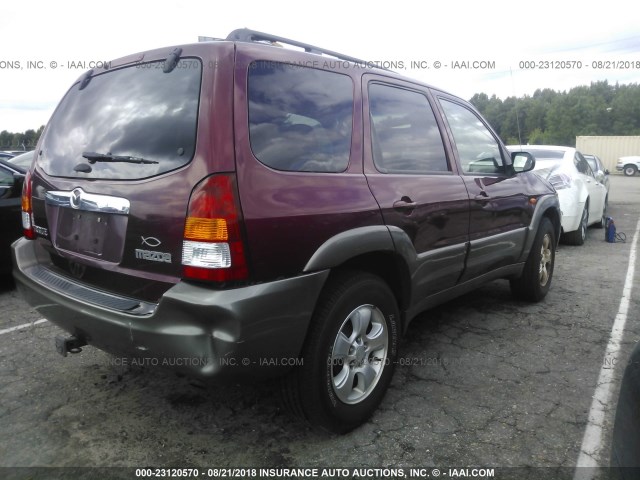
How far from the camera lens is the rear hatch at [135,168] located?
6.45ft

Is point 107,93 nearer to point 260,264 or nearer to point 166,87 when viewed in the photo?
point 166,87

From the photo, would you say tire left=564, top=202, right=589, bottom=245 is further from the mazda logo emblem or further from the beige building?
the beige building

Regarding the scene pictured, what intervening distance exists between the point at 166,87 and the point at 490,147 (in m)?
2.65

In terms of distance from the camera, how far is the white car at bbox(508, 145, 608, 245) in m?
7.09

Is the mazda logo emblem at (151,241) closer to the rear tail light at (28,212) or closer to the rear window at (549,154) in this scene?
the rear tail light at (28,212)

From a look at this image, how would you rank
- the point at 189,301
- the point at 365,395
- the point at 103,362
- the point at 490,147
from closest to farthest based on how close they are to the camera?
the point at 189,301
the point at 365,395
the point at 103,362
the point at 490,147

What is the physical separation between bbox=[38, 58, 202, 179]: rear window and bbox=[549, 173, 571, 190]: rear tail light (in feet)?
20.6

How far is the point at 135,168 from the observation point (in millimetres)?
2105

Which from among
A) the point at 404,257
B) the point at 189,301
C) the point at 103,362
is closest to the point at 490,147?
the point at 404,257

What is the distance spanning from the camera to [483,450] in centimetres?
234

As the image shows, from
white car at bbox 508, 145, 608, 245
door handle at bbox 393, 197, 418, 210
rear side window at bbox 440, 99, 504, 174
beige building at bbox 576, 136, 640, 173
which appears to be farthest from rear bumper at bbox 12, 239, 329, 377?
beige building at bbox 576, 136, 640, 173

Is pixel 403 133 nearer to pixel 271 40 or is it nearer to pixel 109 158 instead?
pixel 271 40

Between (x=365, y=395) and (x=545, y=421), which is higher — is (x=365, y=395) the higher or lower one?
the higher one

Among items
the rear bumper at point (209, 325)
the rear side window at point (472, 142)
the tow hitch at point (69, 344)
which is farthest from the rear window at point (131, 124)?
the rear side window at point (472, 142)
